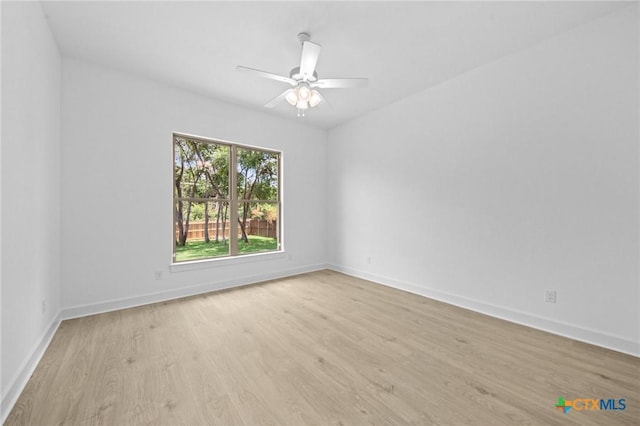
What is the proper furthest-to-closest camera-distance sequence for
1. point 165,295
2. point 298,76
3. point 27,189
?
point 165,295 → point 298,76 → point 27,189

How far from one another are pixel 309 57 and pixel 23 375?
319cm

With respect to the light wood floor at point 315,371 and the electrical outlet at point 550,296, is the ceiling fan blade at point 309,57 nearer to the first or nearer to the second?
the light wood floor at point 315,371

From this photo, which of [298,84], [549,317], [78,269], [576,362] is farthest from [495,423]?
[78,269]

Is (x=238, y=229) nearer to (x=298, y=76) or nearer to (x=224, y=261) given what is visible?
(x=224, y=261)

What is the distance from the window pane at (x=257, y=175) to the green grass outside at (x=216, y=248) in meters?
0.76

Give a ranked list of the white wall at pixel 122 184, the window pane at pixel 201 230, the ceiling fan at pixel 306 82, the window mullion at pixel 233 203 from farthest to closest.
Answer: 1. the window mullion at pixel 233 203
2. the window pane at pixel 201 230
3. the white wall at pixel 122 184
4. the ceiling fan at pixel 306 82

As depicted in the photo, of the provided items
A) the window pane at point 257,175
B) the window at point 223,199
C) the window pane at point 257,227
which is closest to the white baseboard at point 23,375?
the window at point 223,199

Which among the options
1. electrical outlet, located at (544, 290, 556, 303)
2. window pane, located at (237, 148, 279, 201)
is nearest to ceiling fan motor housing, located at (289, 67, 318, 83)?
window pane, located at (237, 148, 279, 201)

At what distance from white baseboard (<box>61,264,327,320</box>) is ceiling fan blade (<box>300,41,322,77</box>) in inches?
122

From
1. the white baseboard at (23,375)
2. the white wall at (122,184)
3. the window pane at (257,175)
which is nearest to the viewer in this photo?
the white baseboard at (23,375)

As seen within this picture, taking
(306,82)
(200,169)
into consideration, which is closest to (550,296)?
(306,82)

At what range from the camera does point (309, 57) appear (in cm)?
230

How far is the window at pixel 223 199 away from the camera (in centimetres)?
376

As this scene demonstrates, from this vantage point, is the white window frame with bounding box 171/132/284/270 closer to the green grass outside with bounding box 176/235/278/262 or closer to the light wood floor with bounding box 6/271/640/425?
the green grass outside with bounding box 176/235/278/262
